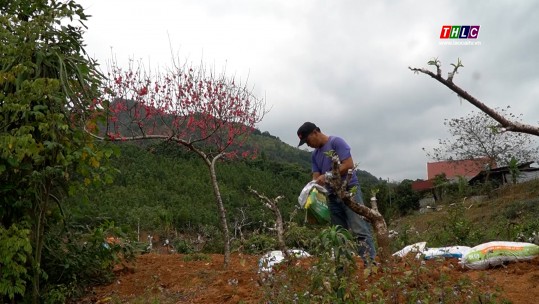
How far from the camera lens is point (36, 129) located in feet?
12.0

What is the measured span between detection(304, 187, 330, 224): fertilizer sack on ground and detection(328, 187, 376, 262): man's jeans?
0.06 metres

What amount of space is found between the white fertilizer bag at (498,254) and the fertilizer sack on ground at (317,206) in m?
1.18

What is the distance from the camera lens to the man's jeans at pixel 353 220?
154 inches

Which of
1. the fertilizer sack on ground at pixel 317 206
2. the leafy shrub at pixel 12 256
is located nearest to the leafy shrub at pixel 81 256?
the leafy shrub at pixel 12 256

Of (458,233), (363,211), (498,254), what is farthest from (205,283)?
(458,233)

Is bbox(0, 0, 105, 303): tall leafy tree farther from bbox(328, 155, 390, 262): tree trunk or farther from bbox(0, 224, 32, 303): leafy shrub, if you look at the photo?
bbox(328, 155, 390, 262): tree trunk

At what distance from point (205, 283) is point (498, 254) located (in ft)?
7.62

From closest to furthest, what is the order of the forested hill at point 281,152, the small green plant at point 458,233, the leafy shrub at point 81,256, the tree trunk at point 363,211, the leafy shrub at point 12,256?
the tree trunk at point 363,211 → the leafy shrub at point 12,256 → the leafy shrub at point 81,256 → the small green plant at point 458,233 → the forested hill at point 281,152

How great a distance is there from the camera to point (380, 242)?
338cm

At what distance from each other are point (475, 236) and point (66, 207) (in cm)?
407

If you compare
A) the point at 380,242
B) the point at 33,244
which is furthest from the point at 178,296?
the point at 380,242

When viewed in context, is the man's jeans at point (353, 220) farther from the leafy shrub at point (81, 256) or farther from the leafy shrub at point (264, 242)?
the leafy shrub at point (81, 256)

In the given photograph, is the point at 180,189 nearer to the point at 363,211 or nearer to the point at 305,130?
the point at 305,130

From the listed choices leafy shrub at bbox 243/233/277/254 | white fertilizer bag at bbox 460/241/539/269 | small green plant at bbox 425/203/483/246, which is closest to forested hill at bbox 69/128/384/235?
small green plant at bbox 425/203/483/246
